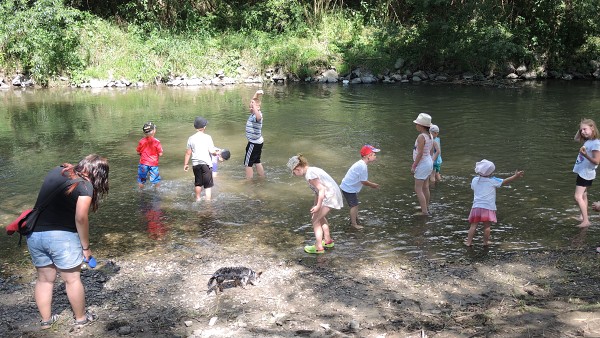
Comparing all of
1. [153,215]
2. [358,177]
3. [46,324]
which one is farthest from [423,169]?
[46,324]

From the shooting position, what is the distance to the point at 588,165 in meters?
7.59

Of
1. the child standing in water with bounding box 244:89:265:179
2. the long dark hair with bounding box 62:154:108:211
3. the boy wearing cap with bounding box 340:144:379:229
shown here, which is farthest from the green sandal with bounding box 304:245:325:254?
the child standing in water with bounding box 244:89:265:179

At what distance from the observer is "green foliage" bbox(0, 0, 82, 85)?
79.6 ft

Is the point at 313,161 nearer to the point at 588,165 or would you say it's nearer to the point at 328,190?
the point at 328,190

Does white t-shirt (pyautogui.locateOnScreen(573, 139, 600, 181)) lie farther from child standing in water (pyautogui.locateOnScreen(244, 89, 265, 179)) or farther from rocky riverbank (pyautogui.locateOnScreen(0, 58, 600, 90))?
rocky riverbank (pyautogui.locateOnScreen(0, 58, 600, 90))

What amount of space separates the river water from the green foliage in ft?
7.92

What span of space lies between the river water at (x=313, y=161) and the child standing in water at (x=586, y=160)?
0.41 m

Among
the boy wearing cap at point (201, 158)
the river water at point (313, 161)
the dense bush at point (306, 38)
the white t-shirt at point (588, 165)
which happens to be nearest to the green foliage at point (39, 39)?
the dense bush at point (306, 38)

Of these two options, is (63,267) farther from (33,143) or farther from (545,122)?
(545,122)

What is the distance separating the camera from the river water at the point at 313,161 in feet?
25.5

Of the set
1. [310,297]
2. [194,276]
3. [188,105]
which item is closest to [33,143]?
[188,105]

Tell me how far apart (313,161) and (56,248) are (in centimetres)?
740

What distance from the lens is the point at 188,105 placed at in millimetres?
19953

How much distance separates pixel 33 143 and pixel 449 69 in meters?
19.7
